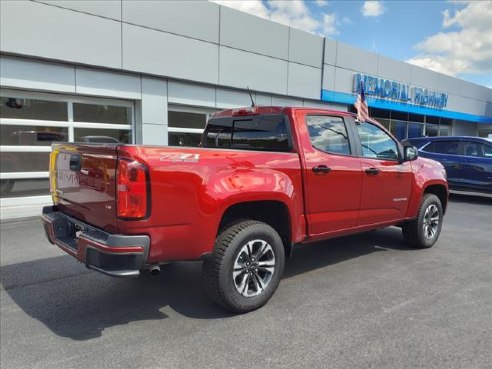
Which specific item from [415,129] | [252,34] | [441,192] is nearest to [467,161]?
[441,192]

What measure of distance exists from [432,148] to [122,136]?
8.84 metres

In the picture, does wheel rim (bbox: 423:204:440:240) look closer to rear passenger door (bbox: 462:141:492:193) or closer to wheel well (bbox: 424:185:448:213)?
wheel well (bbox: 424:185:448:213)

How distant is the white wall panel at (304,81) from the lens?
14.1m

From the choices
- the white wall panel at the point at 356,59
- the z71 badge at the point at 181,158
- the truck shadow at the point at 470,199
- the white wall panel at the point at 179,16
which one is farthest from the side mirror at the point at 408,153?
the white wall panel at the point at 356,59

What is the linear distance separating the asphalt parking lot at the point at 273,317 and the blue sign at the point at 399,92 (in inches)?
509

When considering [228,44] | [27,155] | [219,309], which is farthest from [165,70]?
[219,309]

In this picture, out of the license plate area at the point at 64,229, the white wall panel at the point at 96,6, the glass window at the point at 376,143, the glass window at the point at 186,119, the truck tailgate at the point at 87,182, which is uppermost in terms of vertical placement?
the white wall panel at the point at 96,6

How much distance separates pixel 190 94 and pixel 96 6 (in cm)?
321

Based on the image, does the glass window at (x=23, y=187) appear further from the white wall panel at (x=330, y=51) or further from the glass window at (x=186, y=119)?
the white wall panel at (x=330, y=51)

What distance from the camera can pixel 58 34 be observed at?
8891 millimetres

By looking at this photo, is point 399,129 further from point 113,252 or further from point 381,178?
point 113,252

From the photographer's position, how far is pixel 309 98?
1484cm

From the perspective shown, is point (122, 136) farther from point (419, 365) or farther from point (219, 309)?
point (419, 365)

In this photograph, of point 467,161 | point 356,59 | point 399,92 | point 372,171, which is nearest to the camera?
point 372,171
